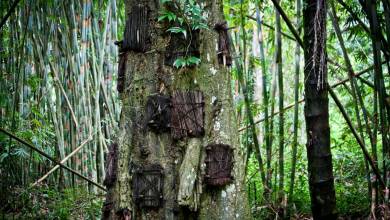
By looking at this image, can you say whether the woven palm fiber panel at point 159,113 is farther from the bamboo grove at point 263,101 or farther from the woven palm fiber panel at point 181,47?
the bamboo grove at point 263,101

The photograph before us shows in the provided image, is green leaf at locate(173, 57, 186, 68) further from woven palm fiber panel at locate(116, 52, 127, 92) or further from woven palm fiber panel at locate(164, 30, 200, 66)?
woven palm fiber panel at locate(116, 52, 127, 92)

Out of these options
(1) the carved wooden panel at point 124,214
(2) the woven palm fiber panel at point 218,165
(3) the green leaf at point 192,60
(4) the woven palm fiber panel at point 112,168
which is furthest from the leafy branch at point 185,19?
(1) the carved wooden panel at point 124,214

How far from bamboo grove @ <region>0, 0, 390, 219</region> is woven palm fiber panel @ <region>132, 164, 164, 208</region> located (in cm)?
45

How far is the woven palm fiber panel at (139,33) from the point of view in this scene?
2195 millimetres

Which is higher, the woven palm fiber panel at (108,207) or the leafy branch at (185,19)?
the leafy branch at (185,19)

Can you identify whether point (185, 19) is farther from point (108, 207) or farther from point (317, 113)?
point (108, 207)

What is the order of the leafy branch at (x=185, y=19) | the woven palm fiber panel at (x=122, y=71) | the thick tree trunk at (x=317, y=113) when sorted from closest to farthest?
the leafy branch at (x=185, y=19) < the thick tree trunk at (x=317, y=113) < the woven palm fiber panel at (x=122, y=71)

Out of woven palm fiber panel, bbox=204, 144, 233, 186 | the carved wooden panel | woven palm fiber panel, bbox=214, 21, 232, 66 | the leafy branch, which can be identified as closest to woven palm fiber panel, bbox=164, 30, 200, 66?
the leafy branch

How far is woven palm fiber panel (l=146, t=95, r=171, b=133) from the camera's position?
2.12m

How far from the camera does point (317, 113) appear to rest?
86.0 inches

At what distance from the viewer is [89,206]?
10.7 feet

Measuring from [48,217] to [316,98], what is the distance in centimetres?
206

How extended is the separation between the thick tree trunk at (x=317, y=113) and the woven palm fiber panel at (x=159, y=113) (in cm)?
65

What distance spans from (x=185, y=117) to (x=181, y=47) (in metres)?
0.32
